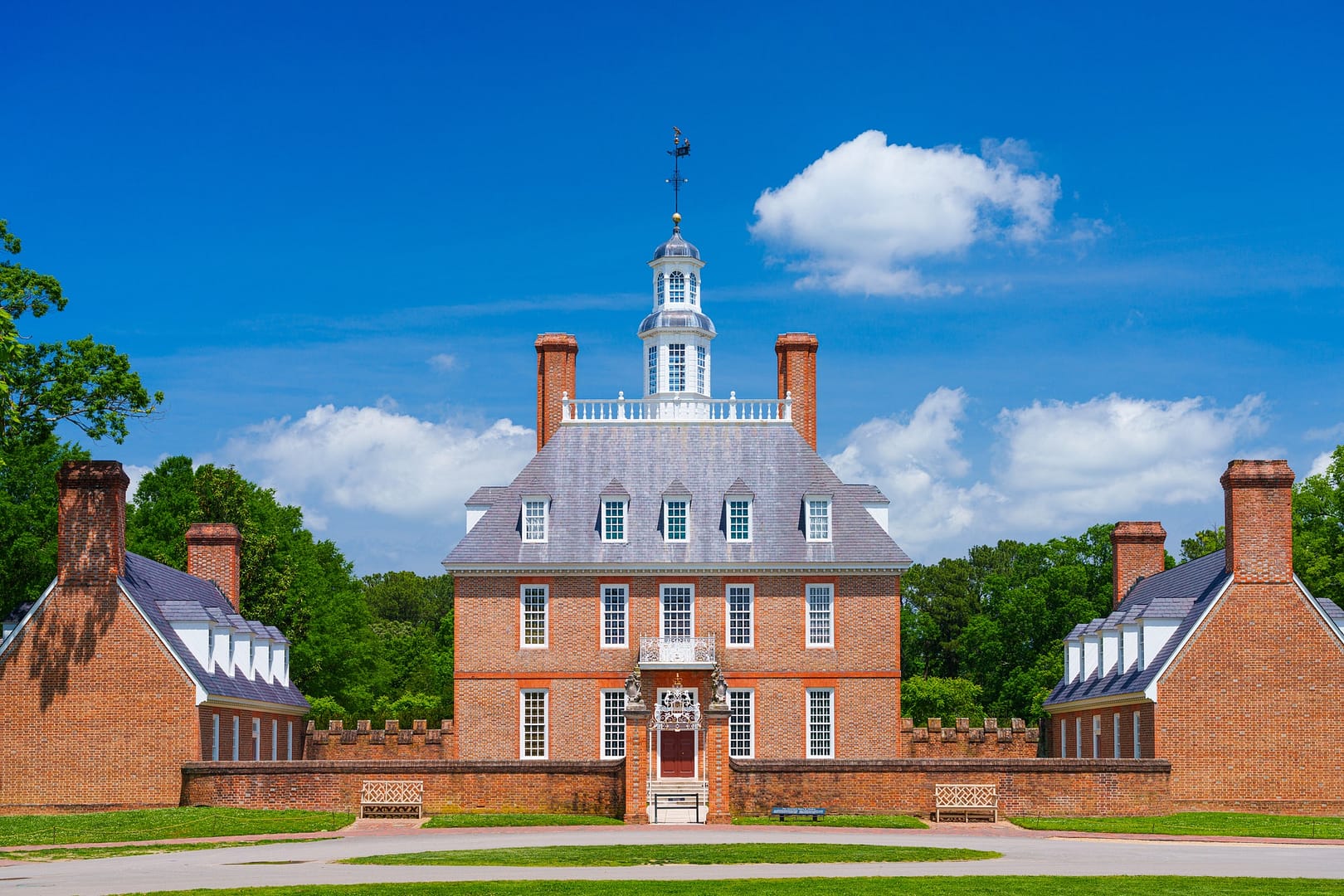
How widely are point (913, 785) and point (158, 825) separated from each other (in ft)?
52.1

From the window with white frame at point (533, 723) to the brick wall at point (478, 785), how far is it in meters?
11.2

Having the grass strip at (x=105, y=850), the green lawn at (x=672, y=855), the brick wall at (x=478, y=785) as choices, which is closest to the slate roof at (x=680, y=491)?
the brick wall at (x=478, y=785)

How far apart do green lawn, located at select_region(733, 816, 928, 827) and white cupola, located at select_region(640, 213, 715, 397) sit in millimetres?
20671

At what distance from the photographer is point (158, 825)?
32.1 meters

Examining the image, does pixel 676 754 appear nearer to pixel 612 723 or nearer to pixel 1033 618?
pixel 612 723

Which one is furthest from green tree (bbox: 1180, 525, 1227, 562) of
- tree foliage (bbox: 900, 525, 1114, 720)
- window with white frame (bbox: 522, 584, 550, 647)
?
window with white frame (bbox: 522, 584, 550, 647)

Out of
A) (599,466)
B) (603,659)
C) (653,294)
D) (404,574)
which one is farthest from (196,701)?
(404,574)

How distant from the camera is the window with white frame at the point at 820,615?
46.3 meters

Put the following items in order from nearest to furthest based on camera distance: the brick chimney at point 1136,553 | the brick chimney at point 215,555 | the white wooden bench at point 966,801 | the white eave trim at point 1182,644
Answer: the white wooden bench at point 966,801
the white eave trim at point 1182,644
the brick chimney at point 215,555
the brick chimney at point 1136,553

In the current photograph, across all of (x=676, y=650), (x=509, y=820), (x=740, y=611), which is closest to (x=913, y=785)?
(x=509, y=820)

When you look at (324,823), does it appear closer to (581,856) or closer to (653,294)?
(581,856)

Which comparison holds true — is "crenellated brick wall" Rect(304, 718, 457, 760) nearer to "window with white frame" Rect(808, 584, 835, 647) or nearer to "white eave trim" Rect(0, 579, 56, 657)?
"window with white frame" Rect(808, 584, 835, 647)

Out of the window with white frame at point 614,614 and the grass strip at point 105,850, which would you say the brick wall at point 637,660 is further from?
the grass strip at point 105,850

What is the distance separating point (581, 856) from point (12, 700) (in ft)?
61.5
